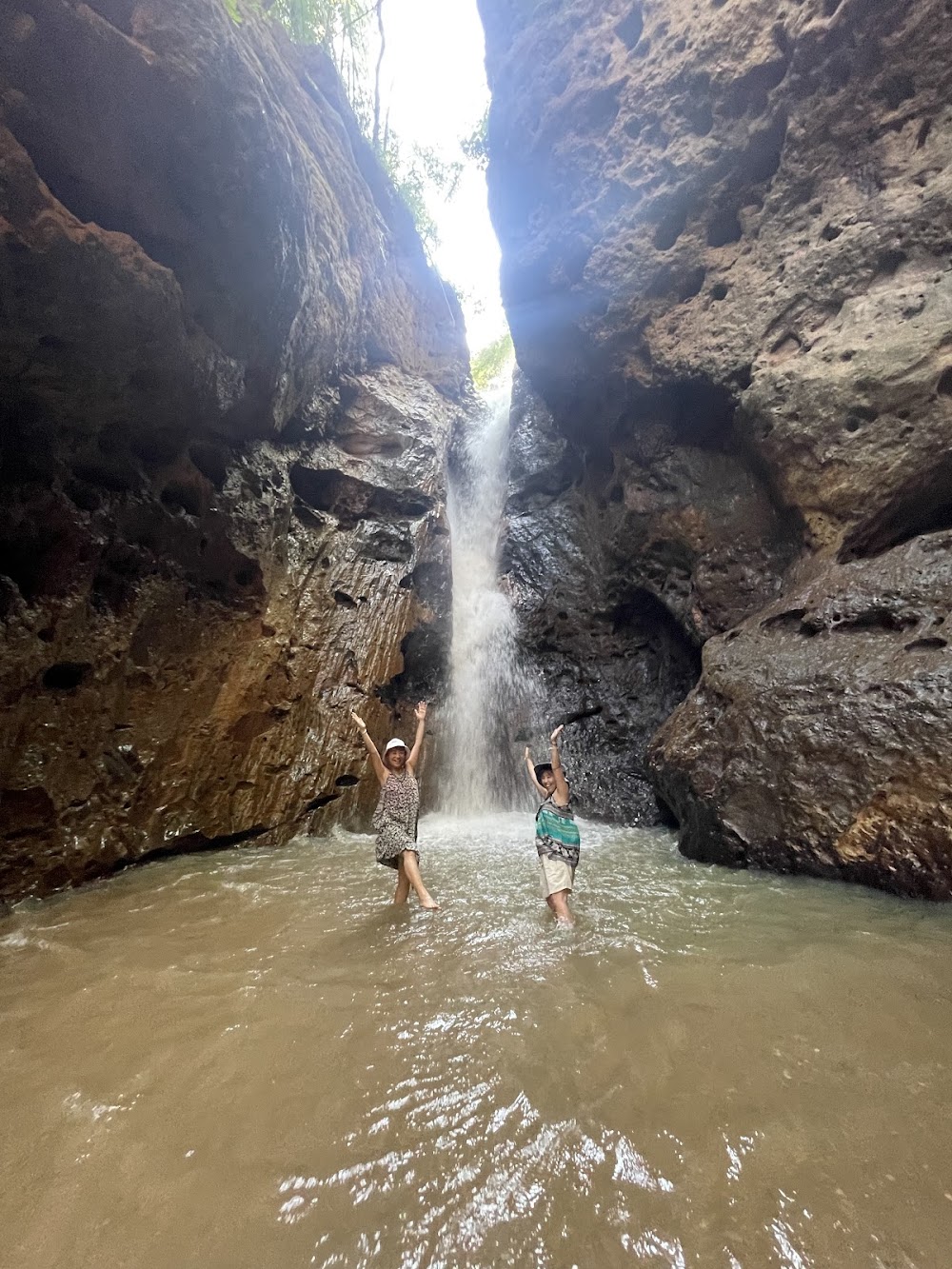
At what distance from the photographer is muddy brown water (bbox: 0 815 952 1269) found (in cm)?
159

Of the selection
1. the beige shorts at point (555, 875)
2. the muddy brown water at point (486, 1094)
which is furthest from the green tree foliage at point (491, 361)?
the muddy brown water at point (486, 1094)

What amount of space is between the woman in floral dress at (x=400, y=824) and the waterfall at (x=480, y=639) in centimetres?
356

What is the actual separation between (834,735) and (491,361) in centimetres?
2212

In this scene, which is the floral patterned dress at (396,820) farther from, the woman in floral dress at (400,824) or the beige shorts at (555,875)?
the beige shorts at (555,875)

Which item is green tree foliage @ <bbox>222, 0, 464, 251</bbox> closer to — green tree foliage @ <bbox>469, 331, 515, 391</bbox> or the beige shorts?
green tree foliage @ <bbox>469, 331, 515, 391</bbox>

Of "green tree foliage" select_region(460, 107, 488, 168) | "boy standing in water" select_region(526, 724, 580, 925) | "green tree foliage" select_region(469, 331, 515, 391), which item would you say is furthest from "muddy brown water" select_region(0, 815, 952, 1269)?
"green tree foliage" select_region(469, 331, 515, 391)

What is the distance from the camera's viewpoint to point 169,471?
7.24 m

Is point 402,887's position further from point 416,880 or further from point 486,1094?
Answer: point 486,1094

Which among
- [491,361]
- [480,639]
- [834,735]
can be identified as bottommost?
[834,735]

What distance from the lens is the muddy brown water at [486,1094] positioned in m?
1.59

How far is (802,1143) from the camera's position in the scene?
1.83 metres

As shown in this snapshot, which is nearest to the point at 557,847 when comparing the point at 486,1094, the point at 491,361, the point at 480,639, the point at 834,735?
the point at 486,1094

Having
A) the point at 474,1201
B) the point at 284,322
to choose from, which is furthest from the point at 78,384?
the point at 474,1201

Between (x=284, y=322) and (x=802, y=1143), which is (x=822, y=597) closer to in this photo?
(x=802, y=1143)
